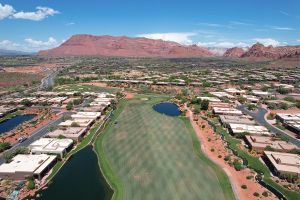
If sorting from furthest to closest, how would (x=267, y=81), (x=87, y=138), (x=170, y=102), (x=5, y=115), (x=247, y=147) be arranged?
(x=267, y=81) → (x=170, y=102) → (x=5, y=115) → (x=87, y=138) → (x=247, y=147)

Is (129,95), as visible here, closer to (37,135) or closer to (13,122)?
(13,122)

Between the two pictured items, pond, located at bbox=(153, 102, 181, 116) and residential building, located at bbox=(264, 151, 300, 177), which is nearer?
residential building, located at bbox=(264, 151, 300, 177)

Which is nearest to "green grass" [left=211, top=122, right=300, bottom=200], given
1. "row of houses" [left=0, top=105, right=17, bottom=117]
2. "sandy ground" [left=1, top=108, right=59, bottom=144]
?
"sandy ground" [left=1, top=108, right=59, bottom=144]

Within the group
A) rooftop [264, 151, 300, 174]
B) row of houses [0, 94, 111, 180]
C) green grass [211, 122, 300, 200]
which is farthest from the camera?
rooftop [264, 151, 300, 174]

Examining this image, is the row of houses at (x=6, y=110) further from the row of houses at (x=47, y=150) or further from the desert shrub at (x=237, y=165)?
the desert shrub at (x=237, y=165)

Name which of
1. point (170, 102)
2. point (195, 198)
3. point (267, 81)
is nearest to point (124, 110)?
point (170, 102)

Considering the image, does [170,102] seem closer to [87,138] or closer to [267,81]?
[87,138]

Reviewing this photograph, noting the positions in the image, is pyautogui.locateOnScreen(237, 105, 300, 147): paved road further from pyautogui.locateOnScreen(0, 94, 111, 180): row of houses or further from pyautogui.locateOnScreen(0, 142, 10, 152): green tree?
pyautogui.locateOnScreen(0, 142, 10, 152): green tree
